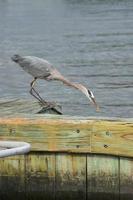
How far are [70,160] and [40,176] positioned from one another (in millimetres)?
451

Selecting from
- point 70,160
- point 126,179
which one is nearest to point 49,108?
point 70,160

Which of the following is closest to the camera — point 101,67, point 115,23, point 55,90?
point 55,90

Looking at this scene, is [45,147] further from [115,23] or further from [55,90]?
[115,23]

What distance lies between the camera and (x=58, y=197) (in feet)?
27.5

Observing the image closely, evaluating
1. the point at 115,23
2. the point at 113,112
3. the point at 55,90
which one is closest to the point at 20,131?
the point at 113,112

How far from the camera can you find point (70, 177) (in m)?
8.30

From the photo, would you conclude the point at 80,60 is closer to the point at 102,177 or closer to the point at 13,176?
the point at 13,176

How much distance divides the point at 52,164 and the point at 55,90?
1435cm

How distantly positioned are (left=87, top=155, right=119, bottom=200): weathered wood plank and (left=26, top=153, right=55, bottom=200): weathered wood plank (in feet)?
1.52

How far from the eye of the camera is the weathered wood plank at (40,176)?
27.2 ft

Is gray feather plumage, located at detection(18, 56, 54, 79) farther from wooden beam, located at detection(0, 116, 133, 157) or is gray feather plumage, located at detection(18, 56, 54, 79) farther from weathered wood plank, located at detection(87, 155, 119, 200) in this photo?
weathered wood plank, located at detection(87, 155, 119, 200)

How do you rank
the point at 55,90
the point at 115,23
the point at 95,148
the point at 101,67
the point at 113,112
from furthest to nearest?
the point at 115,23, the point at 101,67, the point at 55,90, the point at 113,112, the point at 95,148

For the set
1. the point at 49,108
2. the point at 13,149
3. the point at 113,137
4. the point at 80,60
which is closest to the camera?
the point at 13,149

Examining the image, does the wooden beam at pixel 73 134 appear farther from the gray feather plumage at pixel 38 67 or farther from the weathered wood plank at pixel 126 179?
the gray feather plumage at pixel 38 67
